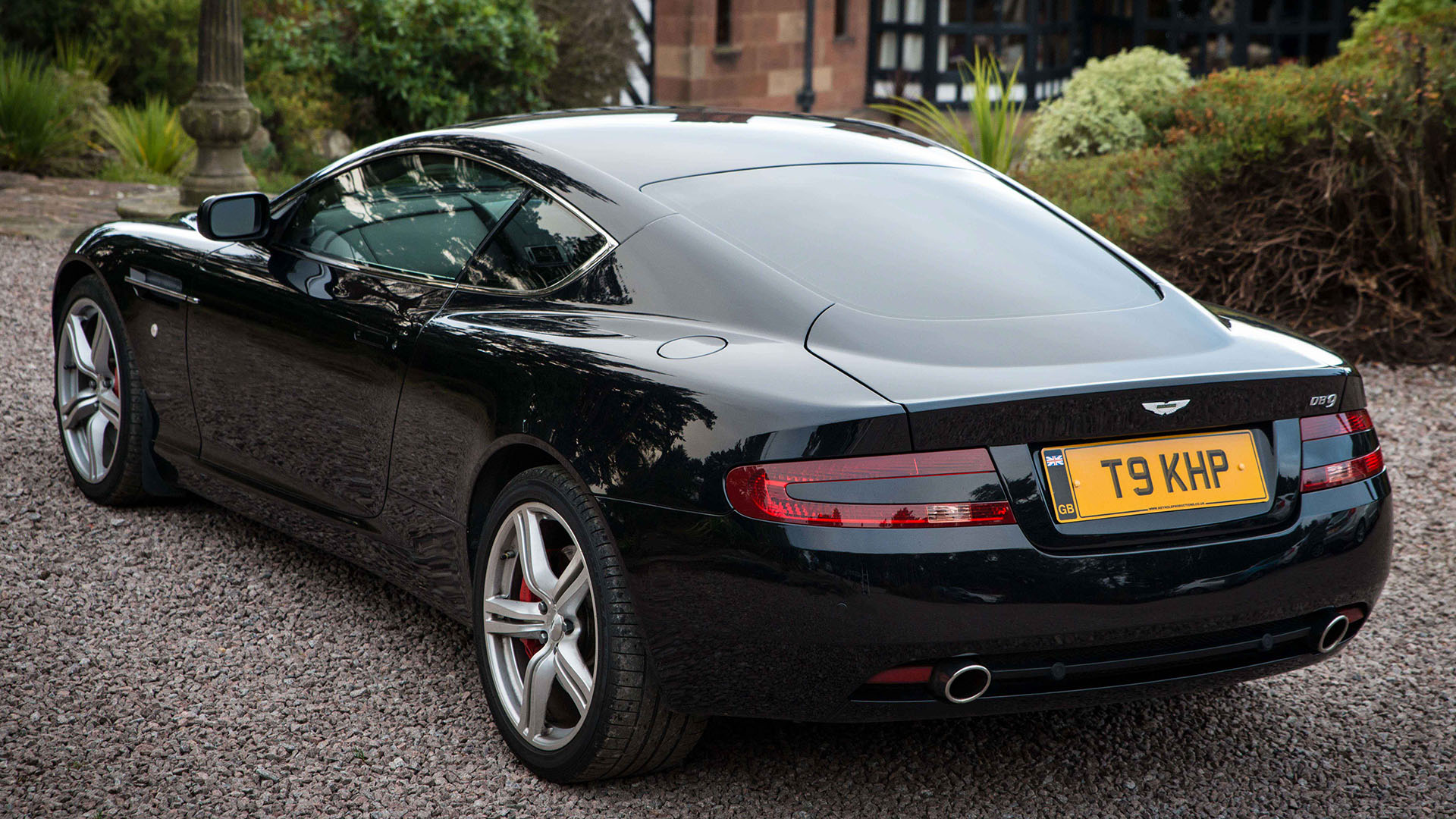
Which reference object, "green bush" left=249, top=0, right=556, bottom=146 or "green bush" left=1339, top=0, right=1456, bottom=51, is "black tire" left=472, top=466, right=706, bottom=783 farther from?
"green bush" left=1339, top=0, right=1456, bottom=51

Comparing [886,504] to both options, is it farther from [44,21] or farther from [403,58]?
[44,21]

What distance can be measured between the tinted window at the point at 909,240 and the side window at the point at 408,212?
0.50 m

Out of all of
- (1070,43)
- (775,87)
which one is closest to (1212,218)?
(775,87)

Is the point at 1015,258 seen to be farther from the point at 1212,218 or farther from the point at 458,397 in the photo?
the point at 1212,218

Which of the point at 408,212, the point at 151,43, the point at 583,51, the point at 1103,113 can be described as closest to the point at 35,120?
the point at 151,43

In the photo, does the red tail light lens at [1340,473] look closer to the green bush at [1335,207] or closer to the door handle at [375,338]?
the door handle at [375,338]

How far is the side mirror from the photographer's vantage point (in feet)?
12.6

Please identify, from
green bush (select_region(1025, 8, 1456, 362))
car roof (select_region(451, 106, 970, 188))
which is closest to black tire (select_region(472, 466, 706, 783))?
car roof (select_region(451, 106, 970, 188))

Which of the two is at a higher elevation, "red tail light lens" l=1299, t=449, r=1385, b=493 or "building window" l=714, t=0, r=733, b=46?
"building window" l=714, t=0, r=733, b=46

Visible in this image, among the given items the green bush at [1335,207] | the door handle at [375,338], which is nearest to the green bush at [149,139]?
the green bush at [1335,207]

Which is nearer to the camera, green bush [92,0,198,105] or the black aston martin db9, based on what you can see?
the black aston martin db9

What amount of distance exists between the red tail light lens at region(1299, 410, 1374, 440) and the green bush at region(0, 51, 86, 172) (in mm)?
10820

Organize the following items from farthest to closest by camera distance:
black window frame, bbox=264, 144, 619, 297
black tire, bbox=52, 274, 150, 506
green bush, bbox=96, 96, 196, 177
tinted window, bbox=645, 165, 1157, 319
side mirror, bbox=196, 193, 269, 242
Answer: green bush, bbox=96, 96, 196, 177 < black tire, bbox=52, 274, 150, 506 < side mirror, bbox=196, 193, 269, 242 < black window frame, bbox=264, 144, 619, 297 < tinted window, bbox=645, 165, 1157, 319

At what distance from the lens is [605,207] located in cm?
307
